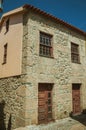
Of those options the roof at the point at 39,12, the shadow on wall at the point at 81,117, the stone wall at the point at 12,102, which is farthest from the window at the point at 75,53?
the stone wall at the point at 12,102

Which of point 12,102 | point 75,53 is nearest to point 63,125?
point 12,102

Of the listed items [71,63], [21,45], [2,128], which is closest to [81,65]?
[71,63]

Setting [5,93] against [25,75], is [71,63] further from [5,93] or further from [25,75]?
[5,93]

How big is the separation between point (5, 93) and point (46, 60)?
3.54 meters

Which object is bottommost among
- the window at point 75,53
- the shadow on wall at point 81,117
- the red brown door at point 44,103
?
the shadow on wall at point 81,117

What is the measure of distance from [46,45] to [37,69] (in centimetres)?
191

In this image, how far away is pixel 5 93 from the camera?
10.5 meters

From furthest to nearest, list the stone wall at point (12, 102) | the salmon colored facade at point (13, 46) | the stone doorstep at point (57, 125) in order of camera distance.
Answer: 1. the salmon colored facade at point (13, 46)
2. the stone wall at point (12, 102)
3. the stone doorstep at point (57, 125)

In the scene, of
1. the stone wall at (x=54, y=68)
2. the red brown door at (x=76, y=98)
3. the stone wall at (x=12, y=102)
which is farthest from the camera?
the red brown door at (x=76, y=98)

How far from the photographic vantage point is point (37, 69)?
9.34m

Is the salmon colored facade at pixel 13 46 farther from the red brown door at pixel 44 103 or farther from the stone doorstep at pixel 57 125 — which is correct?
the stone doorstep at pixel 57 125

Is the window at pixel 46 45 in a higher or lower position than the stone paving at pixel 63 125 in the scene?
higher

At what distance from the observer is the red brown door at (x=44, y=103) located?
9422mm

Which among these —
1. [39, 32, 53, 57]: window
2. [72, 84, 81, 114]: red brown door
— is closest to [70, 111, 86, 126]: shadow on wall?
[72, 84, 81, 114]: red brown door
